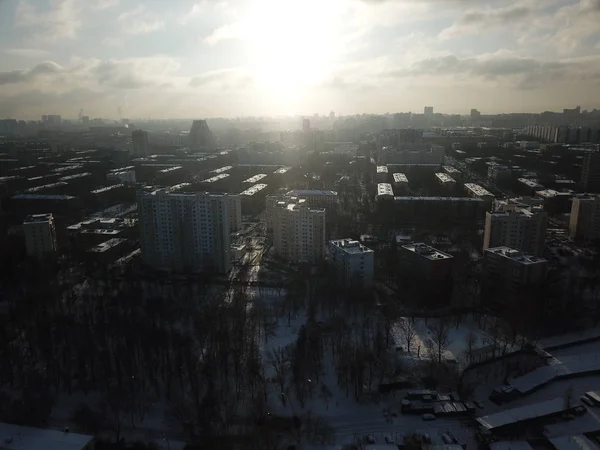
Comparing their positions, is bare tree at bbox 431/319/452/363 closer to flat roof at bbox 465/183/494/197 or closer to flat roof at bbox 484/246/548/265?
flat roof at bbox 484/246/548/265

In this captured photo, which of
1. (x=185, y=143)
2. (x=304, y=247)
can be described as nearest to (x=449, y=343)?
(x=304, y=247)

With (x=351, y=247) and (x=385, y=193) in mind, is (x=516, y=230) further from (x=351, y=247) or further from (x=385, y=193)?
(x=385, y=193)

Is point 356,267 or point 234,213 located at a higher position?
point 234,213

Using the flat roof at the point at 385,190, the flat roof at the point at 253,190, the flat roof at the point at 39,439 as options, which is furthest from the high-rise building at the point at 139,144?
the flat roof at the point at 39,439

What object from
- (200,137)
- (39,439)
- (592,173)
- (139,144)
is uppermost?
(200,137)

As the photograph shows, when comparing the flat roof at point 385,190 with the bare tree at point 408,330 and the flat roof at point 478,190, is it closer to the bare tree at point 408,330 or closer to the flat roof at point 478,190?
the flat roof at point 478,190

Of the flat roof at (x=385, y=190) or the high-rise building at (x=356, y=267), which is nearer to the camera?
the high-rise building at (x=356, y=267)

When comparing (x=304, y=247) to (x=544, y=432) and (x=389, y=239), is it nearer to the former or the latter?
(x=389, y=239)

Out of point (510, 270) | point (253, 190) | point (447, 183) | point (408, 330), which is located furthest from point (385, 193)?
point (408, 330)
